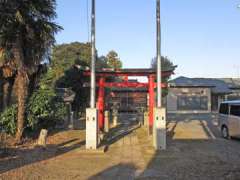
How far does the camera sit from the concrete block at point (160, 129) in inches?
574

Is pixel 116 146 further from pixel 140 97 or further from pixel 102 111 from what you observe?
pixel 140 97

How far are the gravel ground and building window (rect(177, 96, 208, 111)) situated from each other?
115ft

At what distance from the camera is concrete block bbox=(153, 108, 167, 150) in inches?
574

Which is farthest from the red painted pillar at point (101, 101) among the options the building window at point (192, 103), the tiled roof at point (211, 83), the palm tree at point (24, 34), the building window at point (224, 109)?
the building window at point (192, 103)

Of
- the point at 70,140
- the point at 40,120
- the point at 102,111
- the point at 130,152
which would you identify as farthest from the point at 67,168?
the point at 102,111

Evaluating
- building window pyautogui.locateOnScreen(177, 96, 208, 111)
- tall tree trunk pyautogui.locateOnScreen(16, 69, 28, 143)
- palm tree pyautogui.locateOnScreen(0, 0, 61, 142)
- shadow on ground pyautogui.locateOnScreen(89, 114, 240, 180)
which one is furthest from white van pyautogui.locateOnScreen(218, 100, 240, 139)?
building window pyautogui.locateOnScreen(177, 96, 208, 111)

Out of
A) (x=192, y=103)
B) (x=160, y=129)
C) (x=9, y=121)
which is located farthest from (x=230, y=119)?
(x=192, y=103)

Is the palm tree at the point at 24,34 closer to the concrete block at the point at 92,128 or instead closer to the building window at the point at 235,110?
the concrete block at the point at 92,128

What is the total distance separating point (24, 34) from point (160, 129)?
7.14 meters

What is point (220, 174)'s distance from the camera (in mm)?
9508

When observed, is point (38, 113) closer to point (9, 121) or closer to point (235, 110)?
point (9, 121)

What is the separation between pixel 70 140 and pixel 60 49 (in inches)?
1347

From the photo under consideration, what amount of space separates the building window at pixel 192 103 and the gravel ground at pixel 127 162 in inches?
1386

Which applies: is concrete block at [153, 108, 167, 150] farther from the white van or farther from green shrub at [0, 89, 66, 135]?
green shrub at [0, 89, 66, 135]
